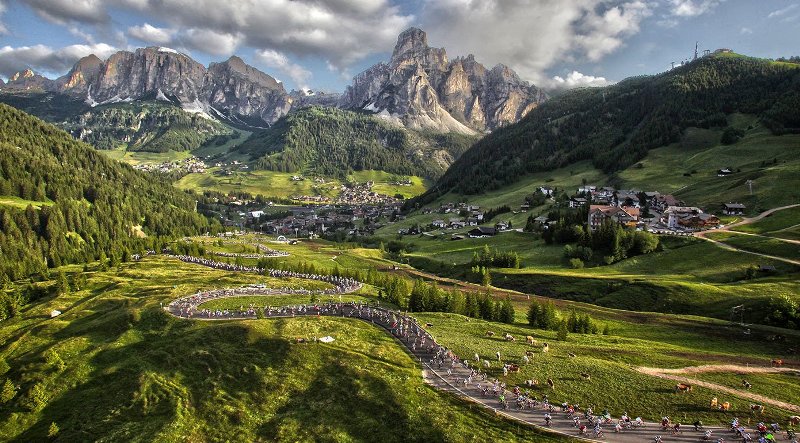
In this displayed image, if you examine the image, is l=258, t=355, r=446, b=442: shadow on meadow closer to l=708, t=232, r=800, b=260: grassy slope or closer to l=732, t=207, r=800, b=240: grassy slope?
l=708, t=232, r=800, b=260: grassy slope

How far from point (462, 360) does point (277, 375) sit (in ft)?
79.0

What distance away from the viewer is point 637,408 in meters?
46.2

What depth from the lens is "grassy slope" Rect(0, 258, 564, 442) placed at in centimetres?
4753

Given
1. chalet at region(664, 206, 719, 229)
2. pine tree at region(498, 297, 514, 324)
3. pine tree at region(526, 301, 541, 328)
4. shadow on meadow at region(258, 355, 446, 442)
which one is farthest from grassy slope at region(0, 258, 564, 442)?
chalet at region(664, 206, 719, 229)

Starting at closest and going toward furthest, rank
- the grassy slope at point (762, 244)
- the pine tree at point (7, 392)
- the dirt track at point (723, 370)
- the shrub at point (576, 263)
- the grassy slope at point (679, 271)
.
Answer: the dirt track at point (723, 370) → the pine tree at point (7, 392) → the grassy slope at point (679, 271) → the grassy slope at point (762, 244) → the shrub at point (576, 263)

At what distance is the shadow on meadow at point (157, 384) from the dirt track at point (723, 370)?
4879 cm

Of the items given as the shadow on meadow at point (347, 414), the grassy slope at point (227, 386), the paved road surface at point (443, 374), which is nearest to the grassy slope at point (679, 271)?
the paved road surface at point (443, 374)

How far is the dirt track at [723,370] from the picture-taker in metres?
47.9

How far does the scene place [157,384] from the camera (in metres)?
59.6

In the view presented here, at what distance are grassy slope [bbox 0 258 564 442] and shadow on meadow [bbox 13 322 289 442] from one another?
0.18m

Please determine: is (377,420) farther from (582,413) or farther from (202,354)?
(202,354)

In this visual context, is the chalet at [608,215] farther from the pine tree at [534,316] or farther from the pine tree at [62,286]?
the pine tree at [62,286]

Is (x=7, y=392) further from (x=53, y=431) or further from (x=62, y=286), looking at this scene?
(x=62, y=286)

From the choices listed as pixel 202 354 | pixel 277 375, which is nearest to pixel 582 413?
pixel 277 375
